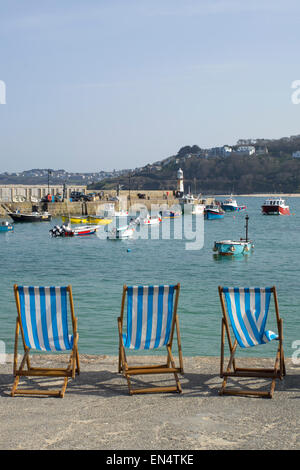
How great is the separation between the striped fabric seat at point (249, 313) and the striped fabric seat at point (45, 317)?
64.9 inches

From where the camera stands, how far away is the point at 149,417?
16.8 ft

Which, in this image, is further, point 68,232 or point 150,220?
point 150,220

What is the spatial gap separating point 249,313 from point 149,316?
39.9 inches

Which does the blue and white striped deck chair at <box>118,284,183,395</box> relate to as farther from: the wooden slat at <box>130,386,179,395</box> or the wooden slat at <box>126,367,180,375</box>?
the wooden slat at <box>130,386,179,395</box>

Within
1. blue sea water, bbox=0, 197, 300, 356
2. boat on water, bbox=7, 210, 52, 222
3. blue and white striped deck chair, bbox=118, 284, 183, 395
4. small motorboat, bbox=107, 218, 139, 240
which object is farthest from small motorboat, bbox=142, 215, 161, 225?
blue and white striped deck chair, bbox=118, 284, 183, 395

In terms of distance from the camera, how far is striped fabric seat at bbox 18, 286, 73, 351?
19.6ft

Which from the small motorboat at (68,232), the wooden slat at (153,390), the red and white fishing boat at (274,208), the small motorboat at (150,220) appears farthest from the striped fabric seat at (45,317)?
the red and white fishing boat at (274,208)

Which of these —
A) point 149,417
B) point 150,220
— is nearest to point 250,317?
point 149,417

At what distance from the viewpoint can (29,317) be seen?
237 inches

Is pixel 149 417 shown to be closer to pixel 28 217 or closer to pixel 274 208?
pixel 28 217

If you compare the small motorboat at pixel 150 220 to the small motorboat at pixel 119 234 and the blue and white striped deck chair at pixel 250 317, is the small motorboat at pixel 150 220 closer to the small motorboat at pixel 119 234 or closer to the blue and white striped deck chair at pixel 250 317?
the small motorboat at pixel 119 234

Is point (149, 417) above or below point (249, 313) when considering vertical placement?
below
